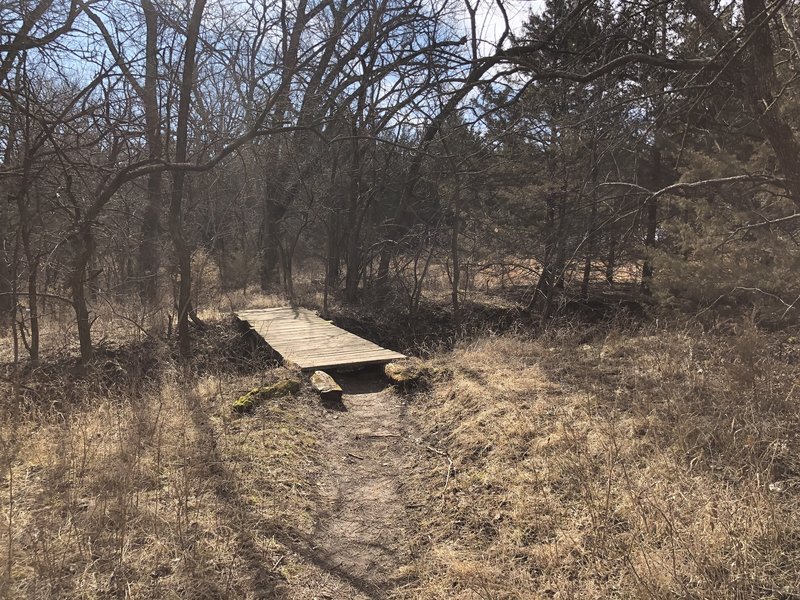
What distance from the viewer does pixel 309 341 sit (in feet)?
27.7

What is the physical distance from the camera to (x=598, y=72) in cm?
431

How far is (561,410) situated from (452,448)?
38.8 inches

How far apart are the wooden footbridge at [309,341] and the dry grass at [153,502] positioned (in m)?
2.11

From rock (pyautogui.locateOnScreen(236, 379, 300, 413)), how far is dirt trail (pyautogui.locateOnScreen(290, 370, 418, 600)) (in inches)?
17.8

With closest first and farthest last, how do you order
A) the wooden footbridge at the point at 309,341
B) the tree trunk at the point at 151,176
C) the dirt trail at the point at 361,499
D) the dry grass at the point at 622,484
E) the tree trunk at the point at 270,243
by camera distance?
the dry grass at the point at 622,484 < the dirt trail at the point at 361,499 < the tree trunk at the point at 151,176 < the wooden footbridge at the point at 309,341 < the tree trunk at the point at 270,243

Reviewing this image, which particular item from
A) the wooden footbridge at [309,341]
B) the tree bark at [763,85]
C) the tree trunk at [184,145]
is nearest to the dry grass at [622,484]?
the tree bark at [763,85]

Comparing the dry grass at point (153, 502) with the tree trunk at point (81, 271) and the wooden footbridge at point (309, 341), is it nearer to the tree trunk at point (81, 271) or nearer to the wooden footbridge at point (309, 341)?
the tree trunk at point (81, 271)

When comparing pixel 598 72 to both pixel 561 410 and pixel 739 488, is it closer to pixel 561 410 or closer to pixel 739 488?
pixel 561 410

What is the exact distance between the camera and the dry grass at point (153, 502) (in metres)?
2.47

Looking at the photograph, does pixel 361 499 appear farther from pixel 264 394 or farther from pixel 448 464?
pixel 264 394

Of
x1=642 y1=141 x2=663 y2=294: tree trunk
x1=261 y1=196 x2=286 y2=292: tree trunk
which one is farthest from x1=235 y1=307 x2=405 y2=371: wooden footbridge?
x1=642 y1=141 x2=663 y2=294: tree trunk

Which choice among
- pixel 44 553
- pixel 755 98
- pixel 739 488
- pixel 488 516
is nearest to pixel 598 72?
pixel 755 98

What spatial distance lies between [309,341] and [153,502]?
5369mm

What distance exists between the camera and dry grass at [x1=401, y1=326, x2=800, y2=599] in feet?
7.69
